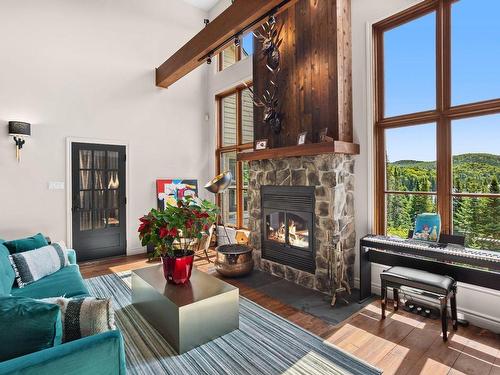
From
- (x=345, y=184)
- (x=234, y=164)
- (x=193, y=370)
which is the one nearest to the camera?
(x=193, y=370)

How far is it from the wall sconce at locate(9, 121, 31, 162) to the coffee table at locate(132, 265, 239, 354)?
3240 millimetres

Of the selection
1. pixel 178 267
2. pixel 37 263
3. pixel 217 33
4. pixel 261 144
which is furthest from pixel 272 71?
pixel 37 263

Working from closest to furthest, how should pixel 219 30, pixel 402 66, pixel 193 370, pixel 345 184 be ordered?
1. pixel 193 370
2. pixel 402 66
3. pixel 345 184
4. pixel 219 30

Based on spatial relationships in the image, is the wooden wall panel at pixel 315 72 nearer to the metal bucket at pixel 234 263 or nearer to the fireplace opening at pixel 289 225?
the fireplace opening at pixel 289 225

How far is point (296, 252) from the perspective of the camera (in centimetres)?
403

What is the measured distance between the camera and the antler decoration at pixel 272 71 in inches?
170

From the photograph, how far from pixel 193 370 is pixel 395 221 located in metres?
2.76

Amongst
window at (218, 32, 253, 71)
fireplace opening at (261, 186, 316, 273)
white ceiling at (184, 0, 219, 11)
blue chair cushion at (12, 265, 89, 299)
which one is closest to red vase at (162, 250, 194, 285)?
blue chair cushion at (12, 265, 89, 299)

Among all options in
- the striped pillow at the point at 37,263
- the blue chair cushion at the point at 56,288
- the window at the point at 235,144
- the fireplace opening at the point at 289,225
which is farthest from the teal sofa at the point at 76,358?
the window at the point at 235,144

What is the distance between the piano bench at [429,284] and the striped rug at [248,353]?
90 cm

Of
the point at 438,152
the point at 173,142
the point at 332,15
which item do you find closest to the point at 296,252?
the point at 438,152

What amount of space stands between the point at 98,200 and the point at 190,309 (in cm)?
374

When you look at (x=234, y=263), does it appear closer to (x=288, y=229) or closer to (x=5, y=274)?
(x=288, y=229)

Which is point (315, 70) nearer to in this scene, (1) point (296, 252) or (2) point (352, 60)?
Result: (2) point (352, 60)
